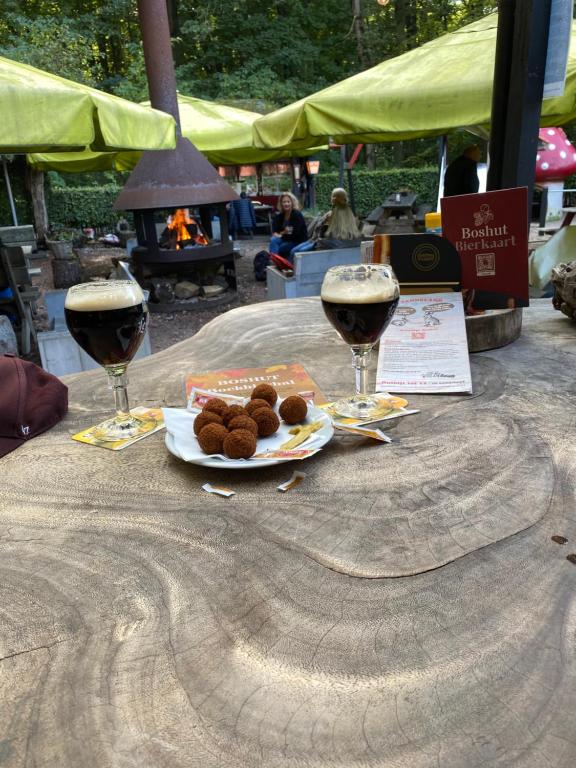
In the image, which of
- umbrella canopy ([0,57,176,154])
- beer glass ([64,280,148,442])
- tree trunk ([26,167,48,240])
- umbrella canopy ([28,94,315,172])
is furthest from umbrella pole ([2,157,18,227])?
beer glass ([64,280,148,442])

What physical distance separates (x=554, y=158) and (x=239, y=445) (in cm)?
924

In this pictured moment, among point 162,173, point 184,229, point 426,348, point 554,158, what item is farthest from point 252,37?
point 426,348

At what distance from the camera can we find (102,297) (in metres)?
0.87

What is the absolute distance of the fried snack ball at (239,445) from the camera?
2.38ft


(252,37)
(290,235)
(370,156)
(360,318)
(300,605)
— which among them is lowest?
(290,235)

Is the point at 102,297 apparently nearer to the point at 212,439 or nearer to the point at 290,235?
the point at 212,439

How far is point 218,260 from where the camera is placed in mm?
6629

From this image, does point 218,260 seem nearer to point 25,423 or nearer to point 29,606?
point 25,423

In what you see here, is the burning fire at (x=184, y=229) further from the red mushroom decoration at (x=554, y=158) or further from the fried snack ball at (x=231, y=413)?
the fried snack ball at (x=231, y=413)

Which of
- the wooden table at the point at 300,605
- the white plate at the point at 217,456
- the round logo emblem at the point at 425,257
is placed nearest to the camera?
the wooden table at the point at 300,605

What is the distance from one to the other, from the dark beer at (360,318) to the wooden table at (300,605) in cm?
15

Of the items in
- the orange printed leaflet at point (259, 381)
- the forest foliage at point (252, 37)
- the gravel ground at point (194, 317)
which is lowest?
the gravel ground at point (194, 317)

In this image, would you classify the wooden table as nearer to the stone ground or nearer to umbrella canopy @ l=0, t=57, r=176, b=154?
umbrella canopy @ l=0, t=57, r=176, b=154

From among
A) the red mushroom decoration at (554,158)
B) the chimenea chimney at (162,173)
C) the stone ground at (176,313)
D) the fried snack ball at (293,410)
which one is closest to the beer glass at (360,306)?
the fried snack ball at (293,410)
